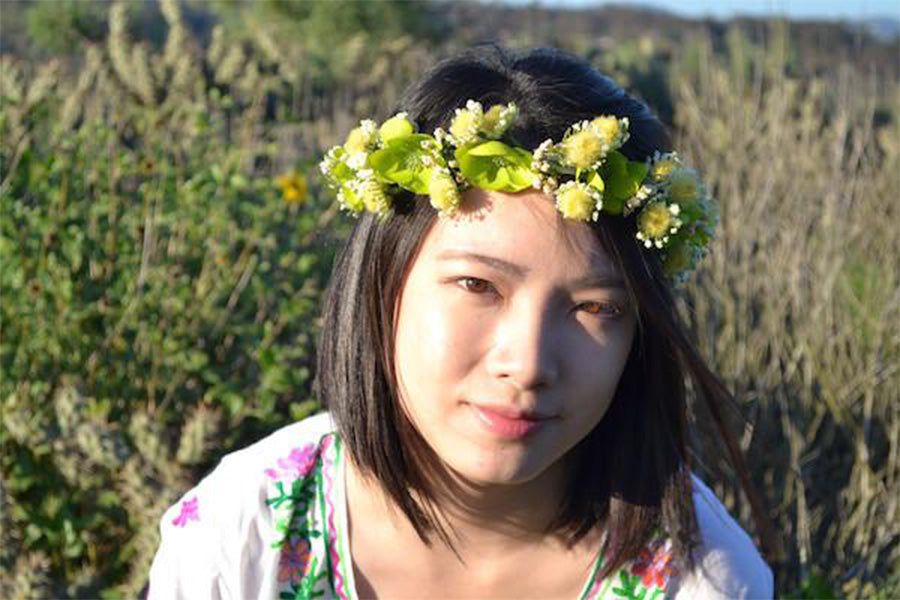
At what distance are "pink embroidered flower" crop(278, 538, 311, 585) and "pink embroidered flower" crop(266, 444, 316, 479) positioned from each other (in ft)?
0.33

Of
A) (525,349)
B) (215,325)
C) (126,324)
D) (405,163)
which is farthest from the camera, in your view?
(215,325)

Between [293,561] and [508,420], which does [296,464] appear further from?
[508,420]

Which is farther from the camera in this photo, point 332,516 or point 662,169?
point 332,516

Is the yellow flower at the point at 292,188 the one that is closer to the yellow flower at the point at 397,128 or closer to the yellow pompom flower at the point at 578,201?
the yellow flower at the point at 397,128

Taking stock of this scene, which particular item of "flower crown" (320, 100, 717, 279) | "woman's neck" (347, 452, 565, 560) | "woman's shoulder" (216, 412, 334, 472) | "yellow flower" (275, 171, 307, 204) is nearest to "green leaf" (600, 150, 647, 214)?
"flower crown" (320, 100, 717, 279)

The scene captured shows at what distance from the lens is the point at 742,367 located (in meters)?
3.08

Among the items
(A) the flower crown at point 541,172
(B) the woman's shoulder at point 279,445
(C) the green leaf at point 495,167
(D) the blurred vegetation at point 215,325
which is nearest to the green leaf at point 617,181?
(A) the flower crown at point 541,172

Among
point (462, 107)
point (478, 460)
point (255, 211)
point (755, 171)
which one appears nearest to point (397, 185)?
point (462, 107)

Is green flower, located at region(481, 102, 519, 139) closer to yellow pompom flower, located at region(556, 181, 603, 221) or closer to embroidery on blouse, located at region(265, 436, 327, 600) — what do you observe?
yellow pompom flower, located at region(556, 181, 603, 221)

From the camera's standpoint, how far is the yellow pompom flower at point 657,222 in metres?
1.70

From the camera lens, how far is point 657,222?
171cm

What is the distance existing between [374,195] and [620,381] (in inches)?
19.5

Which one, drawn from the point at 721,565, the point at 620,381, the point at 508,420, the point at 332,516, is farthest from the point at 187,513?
the point at 721,565

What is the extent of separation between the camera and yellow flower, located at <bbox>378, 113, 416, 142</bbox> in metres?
1.76
